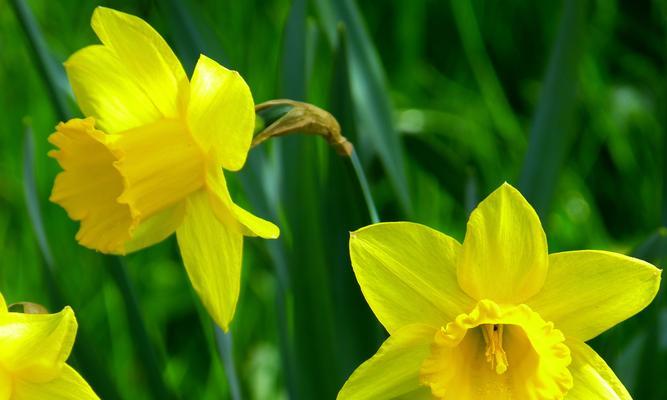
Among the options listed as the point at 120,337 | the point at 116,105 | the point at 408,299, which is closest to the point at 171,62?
the point at 116,105

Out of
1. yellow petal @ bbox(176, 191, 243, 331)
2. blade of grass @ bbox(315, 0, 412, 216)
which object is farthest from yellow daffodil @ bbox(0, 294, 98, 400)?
blade of grass @ bbox(315, 0, 412, 216)

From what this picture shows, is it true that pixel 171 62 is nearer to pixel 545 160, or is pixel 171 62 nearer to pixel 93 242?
pixel 93 242

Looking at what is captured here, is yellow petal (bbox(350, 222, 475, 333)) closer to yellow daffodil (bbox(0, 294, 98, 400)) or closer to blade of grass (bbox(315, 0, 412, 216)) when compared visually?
yellow daffodil (bbox(0, 294, 98, 400))

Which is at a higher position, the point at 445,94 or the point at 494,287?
the point at 494,287

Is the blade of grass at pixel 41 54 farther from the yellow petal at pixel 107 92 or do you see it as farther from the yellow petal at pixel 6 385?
the yellow petal at pixel 6 385

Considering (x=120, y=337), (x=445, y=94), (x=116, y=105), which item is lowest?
(x=120, y=337)

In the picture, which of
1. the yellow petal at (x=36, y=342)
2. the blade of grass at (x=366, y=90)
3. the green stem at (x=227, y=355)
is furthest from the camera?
the blade of grass at (x=366, y=90)

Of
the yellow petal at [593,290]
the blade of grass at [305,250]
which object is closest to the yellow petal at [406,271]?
the yellow petal at [593,290]
